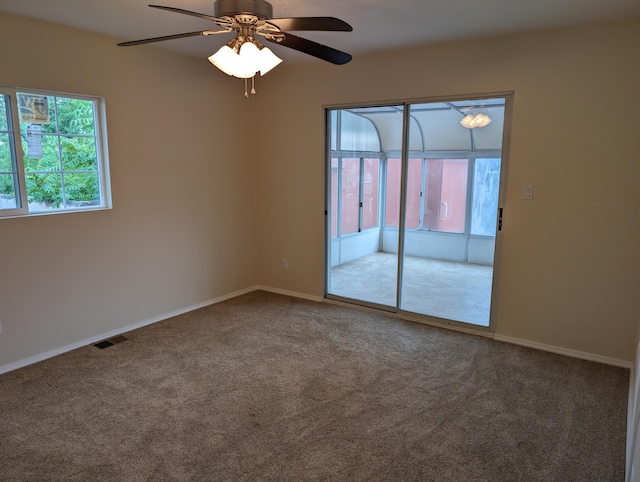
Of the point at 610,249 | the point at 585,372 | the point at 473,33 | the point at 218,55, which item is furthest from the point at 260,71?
the point at 585,372

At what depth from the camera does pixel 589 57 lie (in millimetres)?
3127

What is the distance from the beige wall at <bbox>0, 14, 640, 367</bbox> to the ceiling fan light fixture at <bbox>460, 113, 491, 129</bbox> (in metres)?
0.47

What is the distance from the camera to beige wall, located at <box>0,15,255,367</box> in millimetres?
3154

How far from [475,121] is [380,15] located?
167 cm

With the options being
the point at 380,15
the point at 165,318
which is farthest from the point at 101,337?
the point at 380,15

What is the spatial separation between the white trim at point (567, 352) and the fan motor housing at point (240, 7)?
10.4ft

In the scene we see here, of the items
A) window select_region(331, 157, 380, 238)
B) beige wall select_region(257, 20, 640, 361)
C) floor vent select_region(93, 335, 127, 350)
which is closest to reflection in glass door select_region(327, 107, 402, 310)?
window select_region(331, 157, 380, 238)

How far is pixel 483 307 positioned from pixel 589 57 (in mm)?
2362

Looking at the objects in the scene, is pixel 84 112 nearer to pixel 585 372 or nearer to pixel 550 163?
pixel 550 163

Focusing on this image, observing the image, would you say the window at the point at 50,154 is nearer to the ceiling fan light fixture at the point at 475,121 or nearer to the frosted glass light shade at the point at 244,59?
the frosted glass light shade at the point at 244,59

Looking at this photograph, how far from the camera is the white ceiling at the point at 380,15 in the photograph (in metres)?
2.73

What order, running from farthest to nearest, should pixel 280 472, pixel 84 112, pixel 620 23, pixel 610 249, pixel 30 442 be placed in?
pixel 84 112 → pixel 610 249 → pixel 620 23 → pixel 30 442 → pixel 280 472

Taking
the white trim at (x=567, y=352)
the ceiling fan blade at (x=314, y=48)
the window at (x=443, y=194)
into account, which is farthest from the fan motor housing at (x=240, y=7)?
the white trim at (x=567, y=352)

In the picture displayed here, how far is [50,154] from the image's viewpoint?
3.34m
